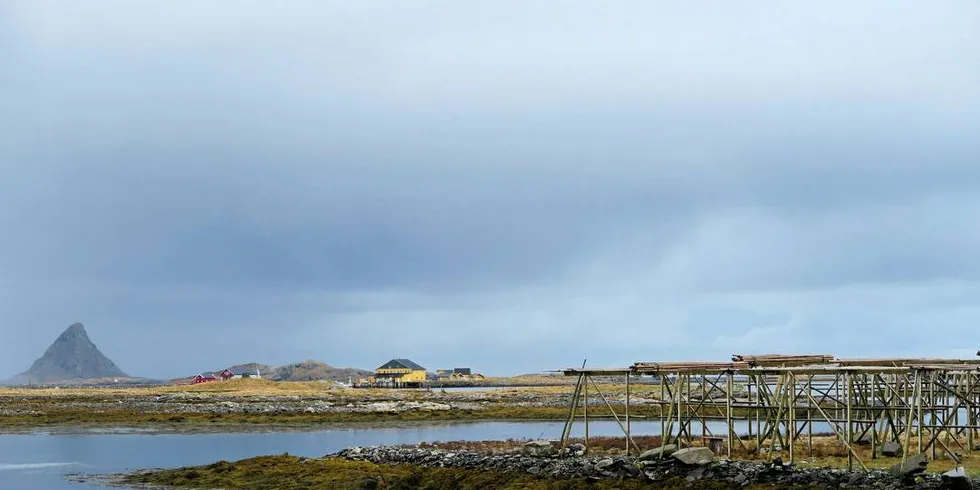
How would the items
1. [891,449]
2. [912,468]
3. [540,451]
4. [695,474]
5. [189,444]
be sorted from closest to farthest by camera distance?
1. [912,468]
2. [695,474]
3. [891,449]
4. [540,451]
5. [189,444]

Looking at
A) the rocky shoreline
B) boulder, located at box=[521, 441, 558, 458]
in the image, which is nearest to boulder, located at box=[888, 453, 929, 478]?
the rocky shoreline

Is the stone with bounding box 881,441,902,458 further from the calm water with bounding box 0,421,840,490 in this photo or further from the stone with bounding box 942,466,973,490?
the calm water with bounding box 0,421,840,490

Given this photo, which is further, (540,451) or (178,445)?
(178,445)

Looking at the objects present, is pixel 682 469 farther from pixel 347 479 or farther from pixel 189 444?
pixel 189 444

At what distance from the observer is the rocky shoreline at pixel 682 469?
32.8m

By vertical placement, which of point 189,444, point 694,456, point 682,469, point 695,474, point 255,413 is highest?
point 694,456

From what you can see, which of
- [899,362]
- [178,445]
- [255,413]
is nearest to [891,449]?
[899,362]

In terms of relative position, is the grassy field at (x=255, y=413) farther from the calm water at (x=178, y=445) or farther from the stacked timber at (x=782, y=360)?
the stacked timber at (x=782, y=360)

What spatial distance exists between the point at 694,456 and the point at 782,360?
12.6 m

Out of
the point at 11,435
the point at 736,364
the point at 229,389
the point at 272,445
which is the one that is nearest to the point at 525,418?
the point at 272,445

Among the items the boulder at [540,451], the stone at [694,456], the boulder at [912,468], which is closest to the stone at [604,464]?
the stone at [694,456]

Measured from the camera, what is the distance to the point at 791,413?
1567 inches

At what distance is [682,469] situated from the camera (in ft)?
121

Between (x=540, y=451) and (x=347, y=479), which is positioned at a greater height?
(x=540, y=451)
